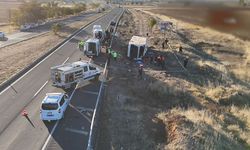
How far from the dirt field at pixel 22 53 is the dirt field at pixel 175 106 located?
10.2 m

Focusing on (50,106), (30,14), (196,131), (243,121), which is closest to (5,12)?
Result: (30,14)

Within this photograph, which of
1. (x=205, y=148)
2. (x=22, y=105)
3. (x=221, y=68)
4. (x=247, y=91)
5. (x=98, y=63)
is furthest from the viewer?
(x=221, y=68)

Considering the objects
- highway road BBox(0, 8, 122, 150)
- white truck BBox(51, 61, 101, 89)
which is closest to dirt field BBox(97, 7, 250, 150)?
highway road BBox(0, 8, 122, 150)

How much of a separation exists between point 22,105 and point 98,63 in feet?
49.2

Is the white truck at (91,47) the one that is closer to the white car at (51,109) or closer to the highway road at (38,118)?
the highway road at (38,118)

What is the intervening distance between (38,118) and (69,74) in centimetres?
671

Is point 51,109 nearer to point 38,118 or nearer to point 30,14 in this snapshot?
point 38,118

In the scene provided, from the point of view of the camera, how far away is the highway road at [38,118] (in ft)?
70.9

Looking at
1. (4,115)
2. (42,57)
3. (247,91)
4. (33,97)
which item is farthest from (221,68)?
(4,115)

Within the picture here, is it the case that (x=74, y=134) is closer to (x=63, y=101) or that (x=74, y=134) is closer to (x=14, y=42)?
(x=63, y=101)

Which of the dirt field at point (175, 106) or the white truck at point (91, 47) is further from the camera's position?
the white truck at point (91, 47)

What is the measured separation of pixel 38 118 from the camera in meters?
25.1

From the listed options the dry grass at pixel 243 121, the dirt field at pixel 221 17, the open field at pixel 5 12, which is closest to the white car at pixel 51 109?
the dry grass at pixel 243 121

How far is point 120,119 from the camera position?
84.4ft
